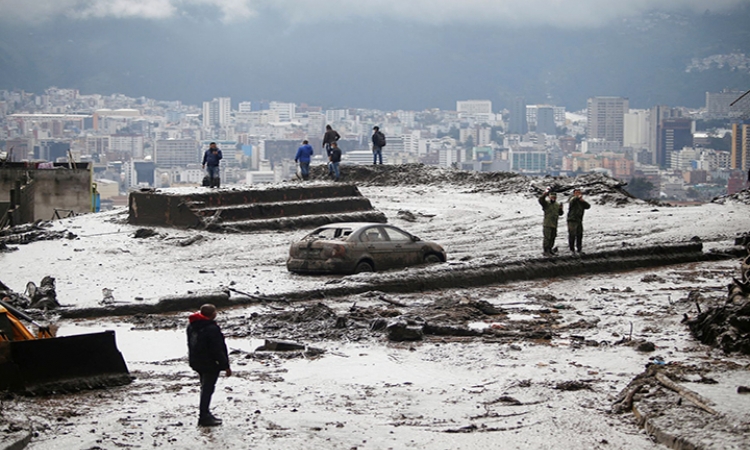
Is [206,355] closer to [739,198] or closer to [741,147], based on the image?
[739,198]

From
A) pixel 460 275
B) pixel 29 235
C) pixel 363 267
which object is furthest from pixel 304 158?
pixel 460 275

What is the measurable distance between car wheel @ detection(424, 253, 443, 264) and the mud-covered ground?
1.84 feet

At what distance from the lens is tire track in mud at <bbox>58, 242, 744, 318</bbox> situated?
19.0 metres

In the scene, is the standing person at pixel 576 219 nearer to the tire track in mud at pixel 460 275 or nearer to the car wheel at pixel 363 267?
the tire track in mud at pixel 460 275

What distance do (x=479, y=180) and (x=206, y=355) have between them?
34.3 meters

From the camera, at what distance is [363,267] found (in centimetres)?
2280

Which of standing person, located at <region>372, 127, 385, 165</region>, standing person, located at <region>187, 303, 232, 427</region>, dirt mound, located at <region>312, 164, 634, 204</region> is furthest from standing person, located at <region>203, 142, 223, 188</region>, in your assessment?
standing person, located at <region>187, 303, 232, 427</region>

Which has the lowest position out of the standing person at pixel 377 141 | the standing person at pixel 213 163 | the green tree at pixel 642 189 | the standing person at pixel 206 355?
the green tree at pixel 642 189

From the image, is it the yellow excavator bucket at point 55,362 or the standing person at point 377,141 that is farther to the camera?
the standing person at point 377,141

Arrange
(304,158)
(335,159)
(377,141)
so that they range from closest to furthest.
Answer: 1. (304,158)
2. (335,159)
3. (377,141)

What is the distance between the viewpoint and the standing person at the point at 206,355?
35.7ft

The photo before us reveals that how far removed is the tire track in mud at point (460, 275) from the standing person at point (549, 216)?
2.67 ft

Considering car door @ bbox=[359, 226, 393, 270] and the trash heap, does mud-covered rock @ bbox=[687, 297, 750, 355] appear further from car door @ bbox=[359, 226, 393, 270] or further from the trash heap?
car door @ bbox=[359, 226, 393, 270]

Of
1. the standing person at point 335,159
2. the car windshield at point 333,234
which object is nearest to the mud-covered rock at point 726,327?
the car windshield at point 333,234
